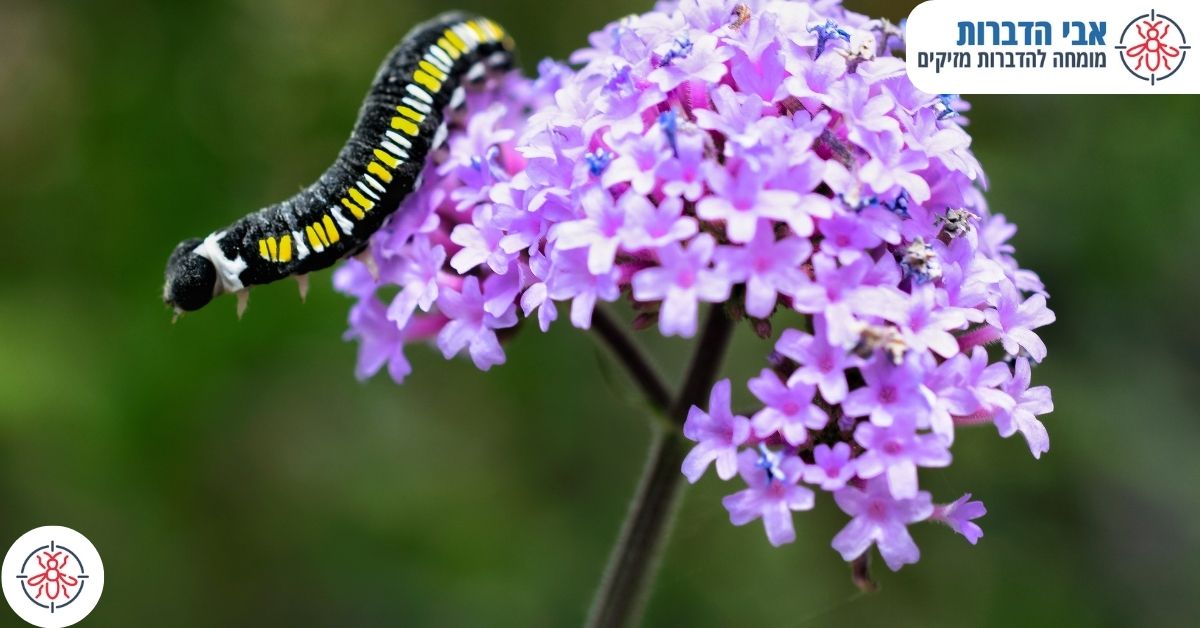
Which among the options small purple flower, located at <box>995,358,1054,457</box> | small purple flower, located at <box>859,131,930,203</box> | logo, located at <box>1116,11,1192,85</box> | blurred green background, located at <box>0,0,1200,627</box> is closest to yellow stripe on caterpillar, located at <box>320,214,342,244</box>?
small purple flower, located at <box>859,131,930,203</box>

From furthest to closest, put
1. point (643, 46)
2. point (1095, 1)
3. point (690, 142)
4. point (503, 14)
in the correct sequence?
point (503, 14) → point (1095, 1) → point (643, 46) → point (690, 142)

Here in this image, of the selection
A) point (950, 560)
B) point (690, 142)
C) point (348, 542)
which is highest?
point (690, 142)

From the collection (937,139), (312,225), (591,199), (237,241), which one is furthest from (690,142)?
(237,241)

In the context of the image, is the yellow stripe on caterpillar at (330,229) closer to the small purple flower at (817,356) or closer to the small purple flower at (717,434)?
the small purple flower at (717,434)

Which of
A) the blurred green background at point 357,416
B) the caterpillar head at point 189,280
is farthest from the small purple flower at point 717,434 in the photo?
the blurred green background at point 357,416

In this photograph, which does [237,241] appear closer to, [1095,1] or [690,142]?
[690,142]

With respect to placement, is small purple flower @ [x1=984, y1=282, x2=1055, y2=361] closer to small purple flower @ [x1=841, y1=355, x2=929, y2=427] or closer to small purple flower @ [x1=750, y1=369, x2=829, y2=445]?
small purple flower @ [x1=841, y1=355, x2=929, y2=427]

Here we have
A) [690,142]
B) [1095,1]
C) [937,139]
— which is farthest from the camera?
[1095,1]

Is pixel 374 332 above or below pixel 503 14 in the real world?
below
